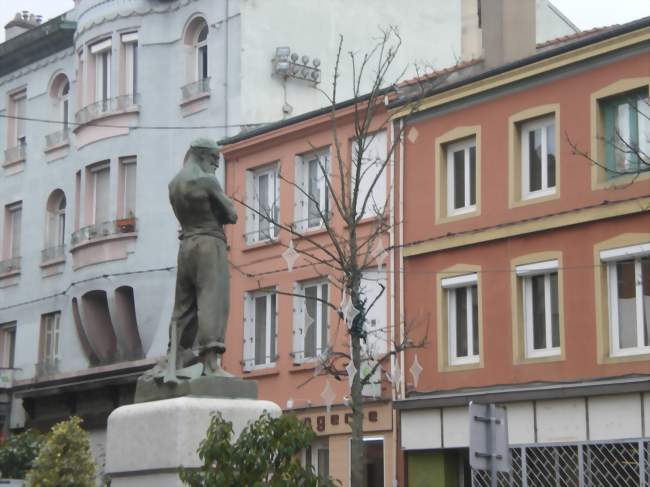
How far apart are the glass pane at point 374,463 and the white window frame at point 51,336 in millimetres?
12946

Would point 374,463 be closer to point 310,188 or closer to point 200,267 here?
point 310,188

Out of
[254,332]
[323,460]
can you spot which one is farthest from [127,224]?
[323,460]

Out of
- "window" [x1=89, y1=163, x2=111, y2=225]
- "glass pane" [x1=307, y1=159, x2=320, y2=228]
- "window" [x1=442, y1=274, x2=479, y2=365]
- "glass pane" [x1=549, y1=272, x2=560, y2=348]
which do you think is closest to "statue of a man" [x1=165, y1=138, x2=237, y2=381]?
"glass pane" [x1=549, y1=272, x2=560, y2=348]

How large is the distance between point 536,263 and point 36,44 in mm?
20661

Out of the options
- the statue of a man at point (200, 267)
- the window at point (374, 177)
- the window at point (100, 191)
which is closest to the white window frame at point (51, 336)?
the window at point (100, 191)

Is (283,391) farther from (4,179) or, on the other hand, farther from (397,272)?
(4,179)

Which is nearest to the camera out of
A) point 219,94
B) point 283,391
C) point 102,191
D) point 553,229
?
point 553,229

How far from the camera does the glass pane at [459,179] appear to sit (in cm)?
2930

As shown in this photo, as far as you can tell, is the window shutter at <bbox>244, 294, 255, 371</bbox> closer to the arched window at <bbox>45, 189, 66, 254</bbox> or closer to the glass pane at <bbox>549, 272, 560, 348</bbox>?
the glass pane at <bbox>549, 272, 560, 348</bbox>

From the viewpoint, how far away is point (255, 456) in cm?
1220

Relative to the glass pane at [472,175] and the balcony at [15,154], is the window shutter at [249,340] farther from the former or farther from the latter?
the balcony at [15,154]

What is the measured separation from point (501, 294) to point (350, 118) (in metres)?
5.80

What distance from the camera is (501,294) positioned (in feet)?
A: 91.0

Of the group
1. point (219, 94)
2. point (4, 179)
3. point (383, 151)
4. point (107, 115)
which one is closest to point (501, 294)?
point (383, 151)
